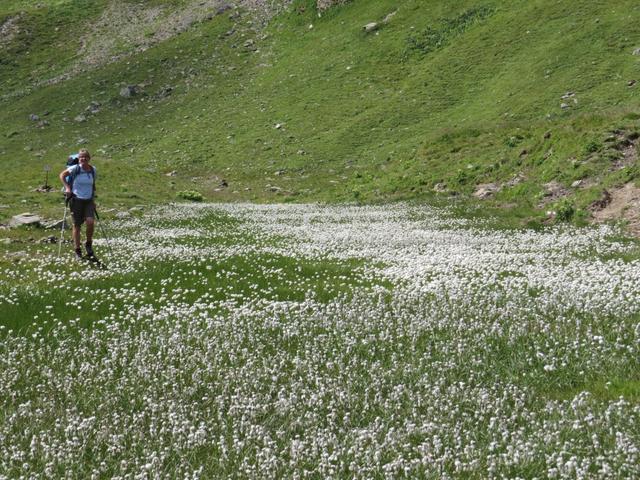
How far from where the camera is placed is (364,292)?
40.6ft

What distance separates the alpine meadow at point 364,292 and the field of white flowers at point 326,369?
49 mm

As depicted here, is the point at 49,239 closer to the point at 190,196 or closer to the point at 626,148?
the point at 190,196

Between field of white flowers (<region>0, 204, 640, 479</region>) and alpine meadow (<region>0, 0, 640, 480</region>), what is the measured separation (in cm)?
5

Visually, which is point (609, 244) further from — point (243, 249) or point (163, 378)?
point (163, 378)

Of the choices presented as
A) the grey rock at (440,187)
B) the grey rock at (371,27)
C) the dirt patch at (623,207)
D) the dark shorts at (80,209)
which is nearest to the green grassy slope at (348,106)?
the grey rock at (440,187)

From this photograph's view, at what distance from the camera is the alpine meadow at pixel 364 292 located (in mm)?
5871

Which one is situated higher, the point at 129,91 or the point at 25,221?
the point at 129,91

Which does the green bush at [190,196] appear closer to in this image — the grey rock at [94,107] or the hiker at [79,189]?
the hiker at [79,189]

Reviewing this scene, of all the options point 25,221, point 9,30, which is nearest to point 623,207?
point 25,221

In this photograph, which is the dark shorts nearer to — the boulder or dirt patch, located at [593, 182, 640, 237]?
the boulder

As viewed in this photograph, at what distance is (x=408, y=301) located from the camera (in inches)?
444

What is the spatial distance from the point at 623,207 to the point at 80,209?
20155mm

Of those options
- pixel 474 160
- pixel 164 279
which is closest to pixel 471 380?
pixel 164 279

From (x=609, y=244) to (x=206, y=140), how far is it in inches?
1948
